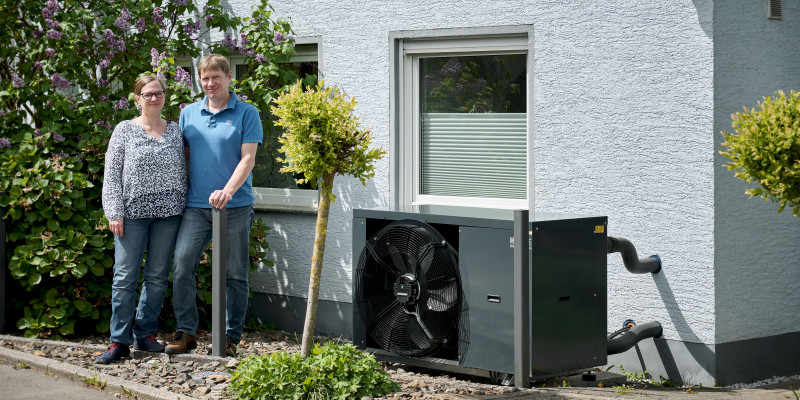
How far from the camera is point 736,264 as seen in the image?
6.80 m

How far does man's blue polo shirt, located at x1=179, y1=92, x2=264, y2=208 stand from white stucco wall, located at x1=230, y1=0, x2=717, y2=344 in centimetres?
190

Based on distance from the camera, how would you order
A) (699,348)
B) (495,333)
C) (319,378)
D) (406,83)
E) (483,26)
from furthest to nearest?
1. (406,83)
2. (483,26)
3. (699,348)
4. (495,333)
5. (319,378)

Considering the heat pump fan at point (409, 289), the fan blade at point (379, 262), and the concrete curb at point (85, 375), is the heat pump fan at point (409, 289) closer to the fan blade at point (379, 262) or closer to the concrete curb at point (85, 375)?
the fan blade at point (379, 262)

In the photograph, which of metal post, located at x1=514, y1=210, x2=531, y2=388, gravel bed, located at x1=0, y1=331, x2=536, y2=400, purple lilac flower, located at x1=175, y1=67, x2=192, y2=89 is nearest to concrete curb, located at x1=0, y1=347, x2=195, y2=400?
gravel bed, located at x1=0, y1=331, x2=536, y2=400

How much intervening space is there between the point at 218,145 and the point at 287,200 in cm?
241

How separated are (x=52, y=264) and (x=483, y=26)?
3539mm

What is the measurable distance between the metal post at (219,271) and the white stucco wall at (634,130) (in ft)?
7.21

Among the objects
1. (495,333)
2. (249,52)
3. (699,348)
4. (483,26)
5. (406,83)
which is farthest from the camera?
(249,52)

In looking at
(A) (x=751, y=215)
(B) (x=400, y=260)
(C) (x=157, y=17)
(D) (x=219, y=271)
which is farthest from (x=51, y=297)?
(A) (x=751, y=215)

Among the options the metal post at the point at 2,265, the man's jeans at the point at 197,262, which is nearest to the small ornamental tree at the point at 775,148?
the man's jeans at the point at 197,262

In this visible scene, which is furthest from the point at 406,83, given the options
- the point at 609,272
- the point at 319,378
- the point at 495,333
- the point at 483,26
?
the point at 319,378

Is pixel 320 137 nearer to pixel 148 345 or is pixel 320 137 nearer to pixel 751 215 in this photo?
pixel 148 345

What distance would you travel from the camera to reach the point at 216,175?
6762 mm

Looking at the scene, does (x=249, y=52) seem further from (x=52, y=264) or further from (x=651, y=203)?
(x=651, y=203)
